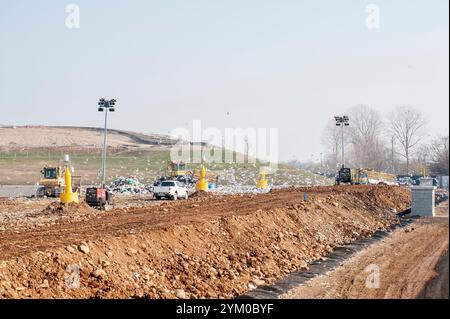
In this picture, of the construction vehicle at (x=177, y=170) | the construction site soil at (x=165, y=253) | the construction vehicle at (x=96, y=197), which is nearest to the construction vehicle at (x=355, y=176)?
the construction vehicle at (x=177, y=170)

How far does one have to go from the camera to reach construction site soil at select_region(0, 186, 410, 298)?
14695mm

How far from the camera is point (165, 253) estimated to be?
18156 mm

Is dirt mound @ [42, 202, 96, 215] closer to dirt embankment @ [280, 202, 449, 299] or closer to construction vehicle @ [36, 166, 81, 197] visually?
dirt embankment @ [280, 202, 449, 299]

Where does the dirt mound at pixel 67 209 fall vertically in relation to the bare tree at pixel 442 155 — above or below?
below

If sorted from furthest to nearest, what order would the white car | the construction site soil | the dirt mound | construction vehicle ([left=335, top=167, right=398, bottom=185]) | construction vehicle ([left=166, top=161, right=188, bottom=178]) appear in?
construction vehicle ([left=166, top=161, right=188, bottom=178]) → construction vehicle ([left=335, top=167, right=398, bottom=185]) → the white car → the dirt mound → the construction site soil

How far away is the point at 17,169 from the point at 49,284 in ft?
270

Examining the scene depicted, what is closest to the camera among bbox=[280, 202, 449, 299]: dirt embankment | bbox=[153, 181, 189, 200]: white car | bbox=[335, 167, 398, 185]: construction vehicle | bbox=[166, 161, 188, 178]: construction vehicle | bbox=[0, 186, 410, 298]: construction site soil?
bbox=[280, 202, 449, 299]: dirt embankment

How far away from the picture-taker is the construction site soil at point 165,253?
48.2 ft

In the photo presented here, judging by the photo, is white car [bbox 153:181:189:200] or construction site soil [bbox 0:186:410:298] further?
white car [bbox 153:181:189:200]

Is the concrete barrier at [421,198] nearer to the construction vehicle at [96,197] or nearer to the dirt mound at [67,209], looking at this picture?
the dirt mound at [67,209]

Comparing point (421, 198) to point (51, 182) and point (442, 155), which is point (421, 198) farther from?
point (51, 182)

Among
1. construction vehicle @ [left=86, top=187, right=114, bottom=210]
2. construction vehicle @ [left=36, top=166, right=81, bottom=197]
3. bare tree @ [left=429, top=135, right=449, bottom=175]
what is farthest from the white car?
bare tree @ [left=429, top=135, right=449, bottom=175]

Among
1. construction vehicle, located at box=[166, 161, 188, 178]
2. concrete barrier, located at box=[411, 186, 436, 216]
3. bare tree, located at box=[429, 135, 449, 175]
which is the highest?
bare tree, located at box=[429, 135, 449, 175]

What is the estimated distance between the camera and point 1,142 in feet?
345
